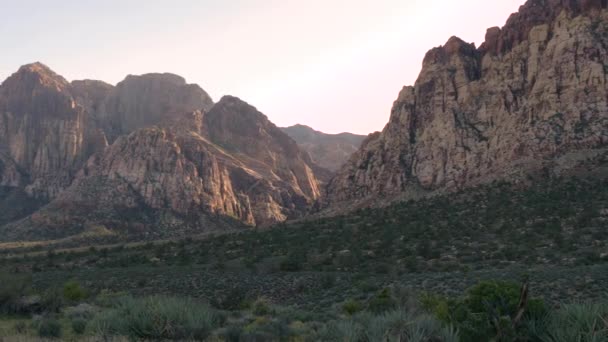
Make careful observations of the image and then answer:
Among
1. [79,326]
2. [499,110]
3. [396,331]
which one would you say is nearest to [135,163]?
[499,110]

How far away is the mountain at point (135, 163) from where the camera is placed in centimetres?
10762

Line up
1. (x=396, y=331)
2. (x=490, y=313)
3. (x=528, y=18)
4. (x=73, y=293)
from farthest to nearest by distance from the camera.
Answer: (x=528, y=18)
(x=73, y=293)
(x=490, y=313)
(x=396, y=331)

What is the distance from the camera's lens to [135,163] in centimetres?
12150

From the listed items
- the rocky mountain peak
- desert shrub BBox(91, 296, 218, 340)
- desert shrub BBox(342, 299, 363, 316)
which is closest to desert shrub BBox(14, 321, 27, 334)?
desert shrub BBox(91, 296, 218, 340)

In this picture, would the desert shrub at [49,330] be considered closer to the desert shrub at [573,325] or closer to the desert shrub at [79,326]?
the desert shrub at [79,326]

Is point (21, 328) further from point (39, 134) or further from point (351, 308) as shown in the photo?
point (39, 134)

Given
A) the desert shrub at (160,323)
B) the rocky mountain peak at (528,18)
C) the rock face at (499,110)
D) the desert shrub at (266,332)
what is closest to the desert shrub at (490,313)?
the desert shrub at (266,332)

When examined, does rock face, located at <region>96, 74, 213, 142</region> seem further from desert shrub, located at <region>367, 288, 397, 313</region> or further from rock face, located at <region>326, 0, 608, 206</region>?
desert shrub, located at <region>367, 288, 397, 313</region>

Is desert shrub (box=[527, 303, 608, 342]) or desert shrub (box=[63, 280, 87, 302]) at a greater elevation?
desert shrub (box=[527, 303, 608, 342])

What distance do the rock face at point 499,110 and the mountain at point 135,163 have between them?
117ft

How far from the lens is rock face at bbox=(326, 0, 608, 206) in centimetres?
6031

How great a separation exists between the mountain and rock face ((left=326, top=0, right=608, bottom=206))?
35.8m

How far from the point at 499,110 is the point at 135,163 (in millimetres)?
82004

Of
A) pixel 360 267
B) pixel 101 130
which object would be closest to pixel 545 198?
pixel 360 267
